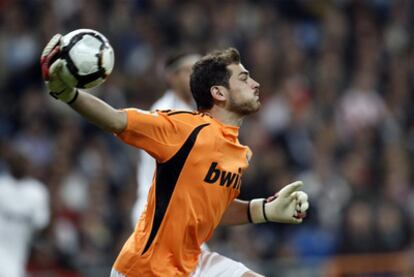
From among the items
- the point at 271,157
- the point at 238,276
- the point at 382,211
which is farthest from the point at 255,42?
the point at 238,276

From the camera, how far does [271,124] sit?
46.2 feet

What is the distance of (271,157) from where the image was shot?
43.2 feet

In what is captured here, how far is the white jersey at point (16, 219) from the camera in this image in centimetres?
1045

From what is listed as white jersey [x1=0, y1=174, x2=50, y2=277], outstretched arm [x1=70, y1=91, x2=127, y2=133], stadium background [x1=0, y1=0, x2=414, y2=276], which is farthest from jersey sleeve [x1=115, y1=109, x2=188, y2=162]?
stadium background [x1=0, y1=0, x2=414, y2=276]

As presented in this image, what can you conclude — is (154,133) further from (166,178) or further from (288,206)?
(288,206)

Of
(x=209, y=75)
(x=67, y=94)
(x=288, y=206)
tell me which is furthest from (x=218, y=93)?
(x=67, y=94)

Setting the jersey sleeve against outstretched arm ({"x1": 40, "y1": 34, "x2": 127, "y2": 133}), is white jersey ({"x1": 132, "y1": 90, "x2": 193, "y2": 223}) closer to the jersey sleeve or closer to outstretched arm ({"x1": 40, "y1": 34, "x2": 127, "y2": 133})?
the jersey sleeve

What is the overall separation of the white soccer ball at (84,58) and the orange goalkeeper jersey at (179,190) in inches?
14.5

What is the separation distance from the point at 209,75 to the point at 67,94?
117cm

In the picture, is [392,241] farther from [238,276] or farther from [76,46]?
[76,46]

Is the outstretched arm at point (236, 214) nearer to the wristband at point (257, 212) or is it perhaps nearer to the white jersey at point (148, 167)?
the wristband at point (257, 212)

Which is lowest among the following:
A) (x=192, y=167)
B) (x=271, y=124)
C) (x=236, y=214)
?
(x=271, y=124)

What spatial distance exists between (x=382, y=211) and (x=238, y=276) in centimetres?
627

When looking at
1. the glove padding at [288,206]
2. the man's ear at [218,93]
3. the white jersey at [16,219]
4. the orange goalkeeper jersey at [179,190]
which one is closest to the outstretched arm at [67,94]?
the orange goalkeeper jersey at [179,190]
